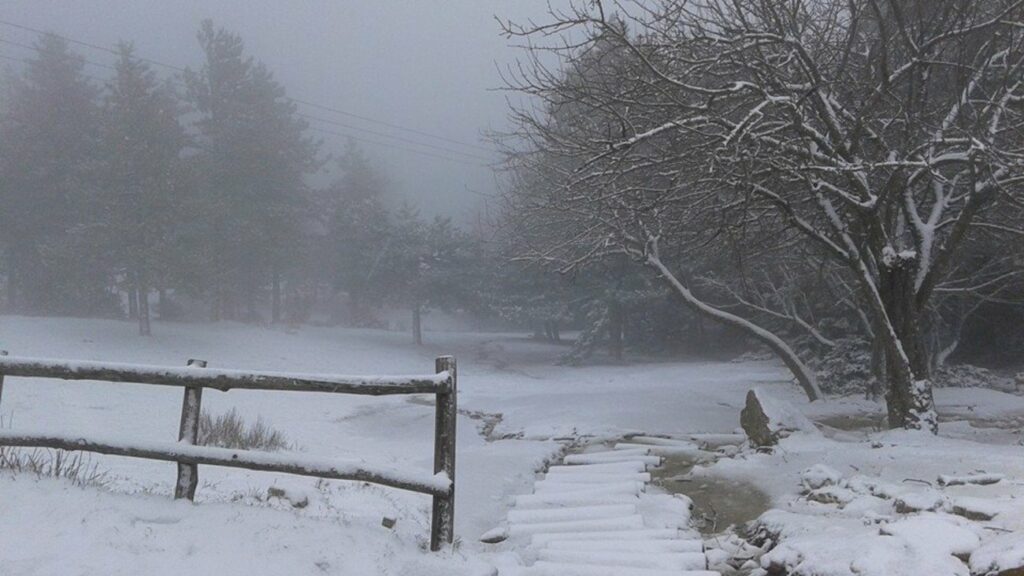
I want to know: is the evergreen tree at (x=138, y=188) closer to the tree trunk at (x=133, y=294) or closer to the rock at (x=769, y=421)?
the tree trunk at (x=133, y=294)

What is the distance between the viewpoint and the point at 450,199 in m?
110

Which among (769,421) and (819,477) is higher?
(769,421)

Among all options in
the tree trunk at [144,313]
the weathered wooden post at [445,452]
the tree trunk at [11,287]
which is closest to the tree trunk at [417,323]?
the tree trunk at [144,313]

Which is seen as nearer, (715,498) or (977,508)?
(977,508)

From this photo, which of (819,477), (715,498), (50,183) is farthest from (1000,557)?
(50,183)

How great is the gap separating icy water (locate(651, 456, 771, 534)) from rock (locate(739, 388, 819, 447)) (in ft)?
4.84

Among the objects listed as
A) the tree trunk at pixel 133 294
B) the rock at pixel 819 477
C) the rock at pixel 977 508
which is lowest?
the rock at pixel 819 477

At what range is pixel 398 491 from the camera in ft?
25.3

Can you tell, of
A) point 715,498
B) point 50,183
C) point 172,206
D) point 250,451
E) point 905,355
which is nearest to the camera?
point 250,451

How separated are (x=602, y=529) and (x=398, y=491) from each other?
265 centimetres

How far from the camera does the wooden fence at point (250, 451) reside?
467 centimetres

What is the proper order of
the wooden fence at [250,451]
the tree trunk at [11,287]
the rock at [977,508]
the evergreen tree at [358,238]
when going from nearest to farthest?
1. the wooden fence at [250,451]
2. the rock at [977,508]
3. the tree trunk at [11,287]
4. the evergreen tree at [358,238]

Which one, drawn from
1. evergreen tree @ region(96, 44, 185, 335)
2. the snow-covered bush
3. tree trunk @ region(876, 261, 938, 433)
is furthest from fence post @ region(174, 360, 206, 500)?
evergreen tree @ region(96, 44, 185, 335)

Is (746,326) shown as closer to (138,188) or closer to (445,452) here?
(445,452)
